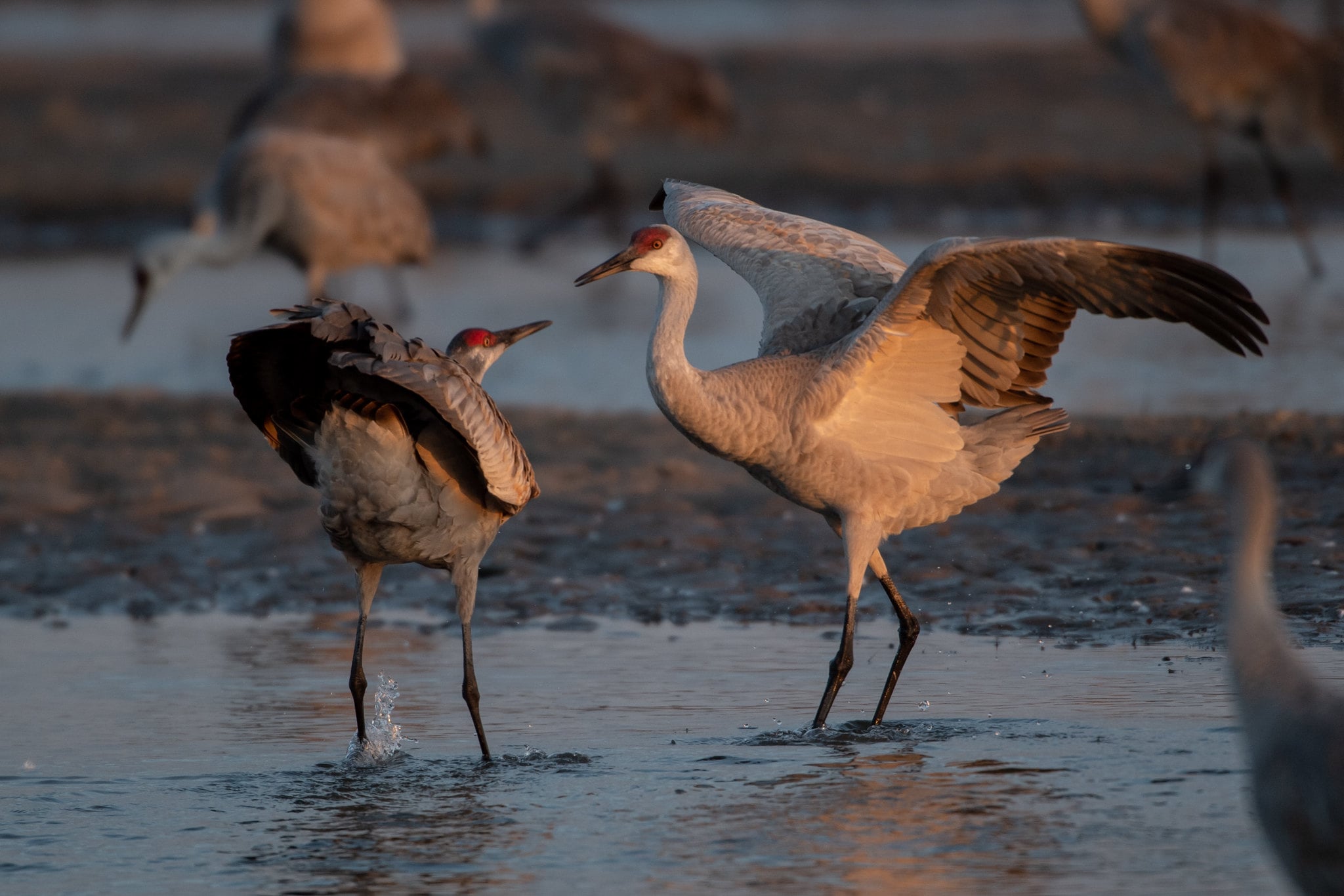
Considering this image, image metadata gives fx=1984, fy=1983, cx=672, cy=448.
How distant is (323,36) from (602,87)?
7.94 feet

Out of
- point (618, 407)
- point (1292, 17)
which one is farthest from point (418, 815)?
point (1292, 17)

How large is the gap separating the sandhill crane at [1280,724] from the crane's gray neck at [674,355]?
210 cm

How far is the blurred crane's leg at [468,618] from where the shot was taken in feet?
19.3

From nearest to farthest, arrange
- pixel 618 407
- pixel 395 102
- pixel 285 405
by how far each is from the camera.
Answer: pixel 285 405 → pixel 618 407 → pixel 395 102


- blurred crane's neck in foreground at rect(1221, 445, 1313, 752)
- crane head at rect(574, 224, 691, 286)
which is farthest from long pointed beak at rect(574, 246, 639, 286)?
blurred crane's neck in foreground at rect(1221, 445, 1313, 752)

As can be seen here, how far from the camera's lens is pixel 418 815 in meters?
5.12

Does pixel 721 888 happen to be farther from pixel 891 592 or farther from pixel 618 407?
pixel 618 407

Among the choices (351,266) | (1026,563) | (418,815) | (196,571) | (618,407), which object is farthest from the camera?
(351,266)

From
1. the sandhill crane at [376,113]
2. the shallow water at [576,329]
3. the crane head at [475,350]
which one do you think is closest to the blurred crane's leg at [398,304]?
the shallow water at [576,329]

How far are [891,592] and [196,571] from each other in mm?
3018

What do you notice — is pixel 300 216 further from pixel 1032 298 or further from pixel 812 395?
pixel 1032 298

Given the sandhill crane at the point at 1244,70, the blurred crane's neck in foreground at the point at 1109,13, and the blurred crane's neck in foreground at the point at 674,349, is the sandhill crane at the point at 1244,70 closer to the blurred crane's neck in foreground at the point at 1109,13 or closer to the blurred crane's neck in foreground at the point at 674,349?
the blurred crane's neck in foreground at the point at 1109,13

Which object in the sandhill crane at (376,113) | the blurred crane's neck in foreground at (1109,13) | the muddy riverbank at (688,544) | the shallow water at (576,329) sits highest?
the blurred crane's neck in foreground at (1109,13)

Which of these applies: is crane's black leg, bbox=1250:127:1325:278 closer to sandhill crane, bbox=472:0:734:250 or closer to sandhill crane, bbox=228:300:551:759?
sandhill crane, bbox=472:0:734:250
